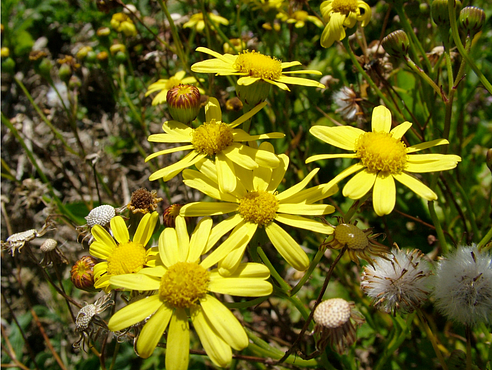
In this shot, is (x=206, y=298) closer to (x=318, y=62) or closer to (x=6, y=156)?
(x=318, y=62)

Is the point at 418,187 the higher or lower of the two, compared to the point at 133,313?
higher

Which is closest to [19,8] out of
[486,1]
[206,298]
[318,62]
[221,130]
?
[318,62]

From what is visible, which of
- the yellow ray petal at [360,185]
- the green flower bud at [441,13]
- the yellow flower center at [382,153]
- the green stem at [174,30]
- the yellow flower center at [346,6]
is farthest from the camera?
the green stem at [174,30]

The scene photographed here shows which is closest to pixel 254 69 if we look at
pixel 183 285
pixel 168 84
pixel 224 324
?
pixel 183 285

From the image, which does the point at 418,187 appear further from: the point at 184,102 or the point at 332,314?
the point at 184,102

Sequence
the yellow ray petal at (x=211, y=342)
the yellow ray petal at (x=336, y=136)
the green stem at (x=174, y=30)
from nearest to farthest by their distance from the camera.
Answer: the yellow ray petal at (x=211, y=342), the yellow ray petal at (x=336, y=136), the green stem at (x=174, y=30)

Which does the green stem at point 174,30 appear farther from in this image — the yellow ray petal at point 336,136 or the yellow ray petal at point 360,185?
the yellow ray petal at point 360,185

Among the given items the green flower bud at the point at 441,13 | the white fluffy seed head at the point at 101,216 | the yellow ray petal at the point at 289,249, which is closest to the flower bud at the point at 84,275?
the white fluffy seed head at the point at 101,216
